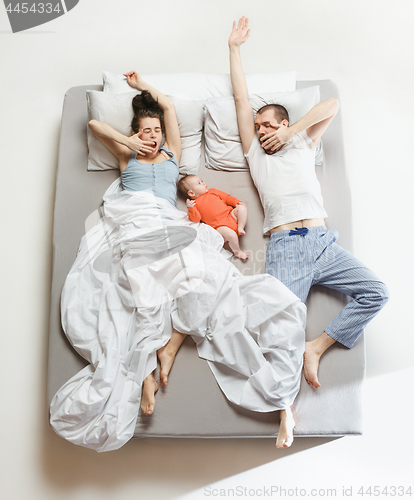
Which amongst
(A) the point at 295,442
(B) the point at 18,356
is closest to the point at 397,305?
(A) the point at 295,442

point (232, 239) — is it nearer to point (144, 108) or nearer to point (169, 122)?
point (169, 122)

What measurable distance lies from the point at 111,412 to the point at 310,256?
41.2 inches

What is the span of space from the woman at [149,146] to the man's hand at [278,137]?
0.44m

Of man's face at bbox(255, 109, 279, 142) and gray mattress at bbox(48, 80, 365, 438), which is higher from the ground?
man's face at bbox(255, 109, 279, 142)

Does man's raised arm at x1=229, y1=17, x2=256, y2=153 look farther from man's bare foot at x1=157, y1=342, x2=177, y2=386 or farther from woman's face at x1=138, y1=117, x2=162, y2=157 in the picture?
man's bare foot at x1=157, y1=342, x2=177, y2=386

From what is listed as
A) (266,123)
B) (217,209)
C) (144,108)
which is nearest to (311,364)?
(217,209)

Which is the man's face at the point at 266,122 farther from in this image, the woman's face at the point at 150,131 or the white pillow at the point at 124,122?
the woman's face at the point at 150,131

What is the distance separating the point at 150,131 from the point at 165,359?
1.06 m

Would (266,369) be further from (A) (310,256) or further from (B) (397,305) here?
(B) (397,305)

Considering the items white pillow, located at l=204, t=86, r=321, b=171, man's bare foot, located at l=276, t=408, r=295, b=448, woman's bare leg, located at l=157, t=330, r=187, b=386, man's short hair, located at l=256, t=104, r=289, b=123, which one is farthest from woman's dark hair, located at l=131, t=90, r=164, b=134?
man's bare foot, located at l=276, t=408, r=295, b=448

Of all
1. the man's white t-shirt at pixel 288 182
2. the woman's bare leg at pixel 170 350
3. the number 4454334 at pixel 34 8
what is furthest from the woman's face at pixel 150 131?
the number 4454334 at pixel 34 8

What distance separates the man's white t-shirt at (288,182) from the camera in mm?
1817

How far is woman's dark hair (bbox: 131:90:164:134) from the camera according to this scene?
1.90 m

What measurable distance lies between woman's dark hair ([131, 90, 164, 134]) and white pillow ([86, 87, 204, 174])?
0.04 meters
